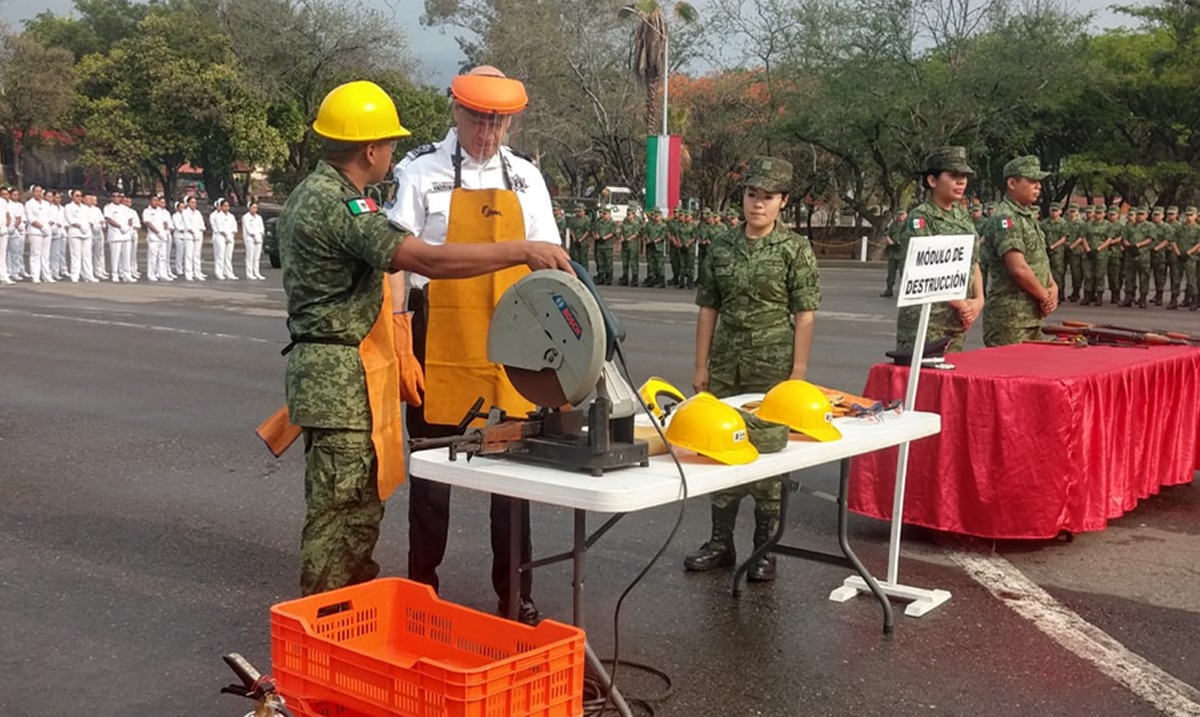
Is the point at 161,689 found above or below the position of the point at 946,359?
below

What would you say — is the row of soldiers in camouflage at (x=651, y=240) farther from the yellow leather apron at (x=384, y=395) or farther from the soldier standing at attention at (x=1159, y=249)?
the yellow leather apron at (x=384, y=395)

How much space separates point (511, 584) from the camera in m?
3.93

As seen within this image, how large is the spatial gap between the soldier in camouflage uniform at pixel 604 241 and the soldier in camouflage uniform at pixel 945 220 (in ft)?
71.2

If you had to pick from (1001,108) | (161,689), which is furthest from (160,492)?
(1001,108)

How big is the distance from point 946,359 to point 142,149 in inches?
1966

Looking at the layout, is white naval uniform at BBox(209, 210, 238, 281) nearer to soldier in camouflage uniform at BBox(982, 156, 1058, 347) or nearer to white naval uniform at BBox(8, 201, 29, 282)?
white naval uniform at BBox(8, 201, 29, 282)

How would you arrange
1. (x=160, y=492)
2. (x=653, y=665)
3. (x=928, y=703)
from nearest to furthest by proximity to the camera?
(x=928, y=703), (x=653, y=665), (x=160, y=492)

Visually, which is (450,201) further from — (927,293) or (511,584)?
(927,293)

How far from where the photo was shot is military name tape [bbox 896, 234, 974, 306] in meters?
5.41

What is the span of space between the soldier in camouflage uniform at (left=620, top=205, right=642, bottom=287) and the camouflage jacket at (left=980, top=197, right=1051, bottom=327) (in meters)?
20.6

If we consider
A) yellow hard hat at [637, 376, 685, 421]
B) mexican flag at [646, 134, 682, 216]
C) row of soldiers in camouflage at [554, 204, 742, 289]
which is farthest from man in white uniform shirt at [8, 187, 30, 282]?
yellow hard hat at [637, 376, 685, 421]

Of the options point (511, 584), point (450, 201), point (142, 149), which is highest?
point (142, 149)

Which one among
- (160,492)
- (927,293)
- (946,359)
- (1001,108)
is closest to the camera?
(927,293)

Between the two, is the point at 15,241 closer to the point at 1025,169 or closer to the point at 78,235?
the point at 78,235
